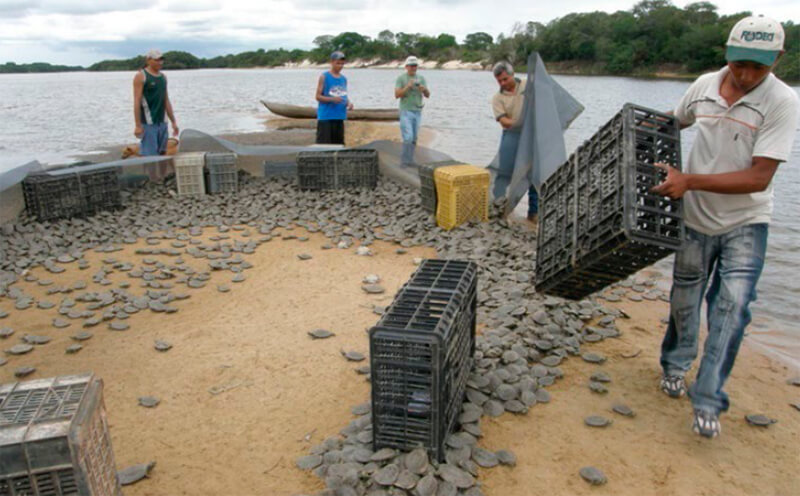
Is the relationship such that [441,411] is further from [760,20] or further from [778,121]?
[760,20]

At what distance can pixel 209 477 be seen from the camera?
2.75m

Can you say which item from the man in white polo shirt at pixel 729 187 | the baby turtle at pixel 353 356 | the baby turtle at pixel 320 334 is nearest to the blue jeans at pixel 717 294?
the man in white polo shirt at pixel 729 187

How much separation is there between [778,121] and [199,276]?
4.56 m

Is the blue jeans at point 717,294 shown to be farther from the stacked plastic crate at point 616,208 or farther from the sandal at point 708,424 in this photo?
the stacked plastic crate at point 616,208

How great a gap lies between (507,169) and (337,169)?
8.03 ft

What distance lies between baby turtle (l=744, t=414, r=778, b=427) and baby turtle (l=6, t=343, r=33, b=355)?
4.56 m

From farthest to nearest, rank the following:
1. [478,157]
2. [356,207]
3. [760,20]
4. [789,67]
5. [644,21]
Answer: [644,21]
[789,67]
[478,157]
[356,207]
[760,20]

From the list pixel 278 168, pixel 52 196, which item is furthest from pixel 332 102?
pixel 52 196

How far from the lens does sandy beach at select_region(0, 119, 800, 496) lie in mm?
2725

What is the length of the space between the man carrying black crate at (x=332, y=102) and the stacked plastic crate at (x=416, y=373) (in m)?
5.94

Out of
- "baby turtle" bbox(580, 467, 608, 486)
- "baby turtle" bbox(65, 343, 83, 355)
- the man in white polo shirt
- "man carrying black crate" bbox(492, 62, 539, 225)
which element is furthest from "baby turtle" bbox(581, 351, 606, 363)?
"baby turtle" bbox(65, 343, 83, 355)

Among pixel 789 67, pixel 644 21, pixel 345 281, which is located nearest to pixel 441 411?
pixel 345 281

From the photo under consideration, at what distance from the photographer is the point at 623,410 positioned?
3191mm

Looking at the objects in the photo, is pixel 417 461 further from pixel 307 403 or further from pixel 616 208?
pixel 616 208
